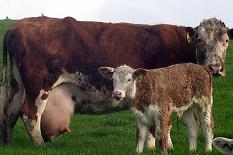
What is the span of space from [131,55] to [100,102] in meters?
1.18

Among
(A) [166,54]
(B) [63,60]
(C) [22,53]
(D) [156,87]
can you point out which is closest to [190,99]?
(D) [156,87]

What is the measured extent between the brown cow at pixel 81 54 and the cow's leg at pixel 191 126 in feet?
3.51

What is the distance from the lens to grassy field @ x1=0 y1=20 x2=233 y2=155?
10781 mm

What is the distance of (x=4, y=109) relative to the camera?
1250 cm

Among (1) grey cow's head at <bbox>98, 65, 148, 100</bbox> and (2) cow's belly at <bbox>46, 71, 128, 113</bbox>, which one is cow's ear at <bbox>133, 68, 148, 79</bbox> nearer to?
(1) grey cow's head at <bbox>98, 65, 148, 100</bbox>

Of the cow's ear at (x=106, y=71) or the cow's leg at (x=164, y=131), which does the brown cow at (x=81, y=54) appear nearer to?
the cow's ear at (x=106, y=71)

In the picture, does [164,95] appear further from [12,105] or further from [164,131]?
[12,105]

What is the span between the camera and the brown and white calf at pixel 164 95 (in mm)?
10258

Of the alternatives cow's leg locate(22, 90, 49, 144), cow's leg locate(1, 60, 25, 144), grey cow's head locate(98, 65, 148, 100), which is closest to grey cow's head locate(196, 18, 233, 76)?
grey cow's head locate(98, 65, 148, 100)

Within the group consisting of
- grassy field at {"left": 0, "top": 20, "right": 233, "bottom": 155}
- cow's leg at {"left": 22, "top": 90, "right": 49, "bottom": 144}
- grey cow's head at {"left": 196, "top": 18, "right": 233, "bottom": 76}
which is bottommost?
grassy field at {"left": 0, "top": 20, "right": 233, "bottom": 155}

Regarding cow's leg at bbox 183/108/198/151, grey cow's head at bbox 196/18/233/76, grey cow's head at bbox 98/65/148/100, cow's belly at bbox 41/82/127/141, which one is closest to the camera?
grey cow's head at bbox 98/65/148/100

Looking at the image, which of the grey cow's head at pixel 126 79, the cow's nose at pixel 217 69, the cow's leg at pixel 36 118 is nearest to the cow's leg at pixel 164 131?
the grey cow's head at pixel 126 79

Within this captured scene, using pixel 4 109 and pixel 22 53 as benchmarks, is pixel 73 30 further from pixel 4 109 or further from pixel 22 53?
pixel 4 109

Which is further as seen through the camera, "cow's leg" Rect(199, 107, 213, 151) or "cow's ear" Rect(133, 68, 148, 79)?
"cow's leg" Rect(199, 107, 213, 151)
